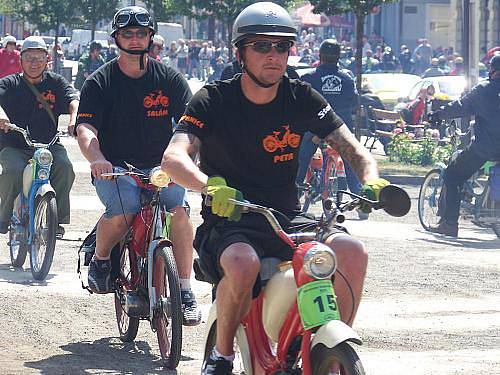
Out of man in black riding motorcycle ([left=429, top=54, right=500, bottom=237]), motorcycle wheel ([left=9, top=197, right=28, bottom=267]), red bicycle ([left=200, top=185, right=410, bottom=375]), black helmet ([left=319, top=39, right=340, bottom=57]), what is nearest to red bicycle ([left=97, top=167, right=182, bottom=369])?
red bicycle ([left=200, top=185, right=410, bottom=375])

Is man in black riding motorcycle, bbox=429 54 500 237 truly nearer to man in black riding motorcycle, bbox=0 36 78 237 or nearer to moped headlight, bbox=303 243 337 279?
man in black riding motorcycle, bbox=0 36 78 237

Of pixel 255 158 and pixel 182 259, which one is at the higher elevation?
pixel 255 158

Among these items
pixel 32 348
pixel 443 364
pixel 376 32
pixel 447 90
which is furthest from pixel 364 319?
pixel 376 32

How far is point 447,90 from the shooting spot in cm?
3031

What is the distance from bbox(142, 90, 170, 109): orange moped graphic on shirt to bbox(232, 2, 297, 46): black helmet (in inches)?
101

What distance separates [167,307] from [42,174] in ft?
12.7

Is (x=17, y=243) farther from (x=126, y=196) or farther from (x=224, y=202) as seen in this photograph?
(x=224, y=202)

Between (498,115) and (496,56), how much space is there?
0.61 meters

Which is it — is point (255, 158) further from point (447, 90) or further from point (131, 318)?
point (447, 90)

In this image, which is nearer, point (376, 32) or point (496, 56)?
point (496, 56)

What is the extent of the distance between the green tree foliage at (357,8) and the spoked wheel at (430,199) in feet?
24.0

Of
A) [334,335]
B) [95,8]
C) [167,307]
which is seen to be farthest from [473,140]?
[95,8]

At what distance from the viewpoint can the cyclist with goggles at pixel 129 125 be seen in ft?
26.7

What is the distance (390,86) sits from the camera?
3509 cm
